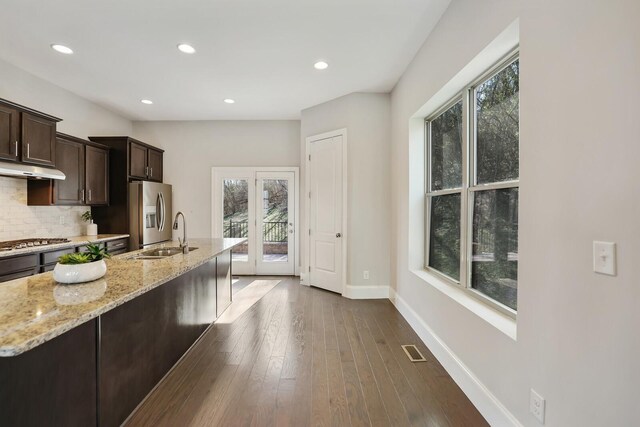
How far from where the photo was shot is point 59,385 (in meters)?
1.32

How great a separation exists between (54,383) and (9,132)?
3.03 meters

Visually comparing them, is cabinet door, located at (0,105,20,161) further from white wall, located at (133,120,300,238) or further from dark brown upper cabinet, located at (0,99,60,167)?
white wall, located at (133,120,300,238)

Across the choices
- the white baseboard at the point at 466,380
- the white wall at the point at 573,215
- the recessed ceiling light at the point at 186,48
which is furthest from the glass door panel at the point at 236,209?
the white wall at the point at 573,215

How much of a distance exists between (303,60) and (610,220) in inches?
121

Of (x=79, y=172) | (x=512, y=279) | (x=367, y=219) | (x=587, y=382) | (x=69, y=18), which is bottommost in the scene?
(x=587, y=382)

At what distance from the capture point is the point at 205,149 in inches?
223

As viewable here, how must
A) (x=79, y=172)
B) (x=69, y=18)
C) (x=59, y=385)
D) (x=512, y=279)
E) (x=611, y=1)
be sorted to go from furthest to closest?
(x=79, y=172)
(x=69, y=18)
(x=512, y=279)
(x=59, y=385)
(x=611, y=1)

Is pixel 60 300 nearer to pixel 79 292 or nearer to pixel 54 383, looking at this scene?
pixel 79 292

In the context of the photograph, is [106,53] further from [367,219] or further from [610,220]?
[610,220]

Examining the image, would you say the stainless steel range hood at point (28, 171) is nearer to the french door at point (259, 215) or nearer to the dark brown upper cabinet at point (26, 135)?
the dark brown upper cabinet at point (26, 135)

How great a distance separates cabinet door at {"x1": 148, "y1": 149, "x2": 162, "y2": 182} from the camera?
17.0ft

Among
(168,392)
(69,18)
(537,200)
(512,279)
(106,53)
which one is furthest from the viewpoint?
(106,53)

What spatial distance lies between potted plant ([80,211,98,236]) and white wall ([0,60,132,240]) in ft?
0.31

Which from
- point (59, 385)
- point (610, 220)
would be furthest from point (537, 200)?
point (59, 385)
